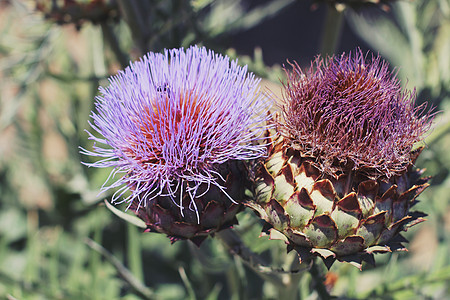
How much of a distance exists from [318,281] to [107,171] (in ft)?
2.47

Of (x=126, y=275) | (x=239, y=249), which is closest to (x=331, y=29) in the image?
(x=239, y=249)

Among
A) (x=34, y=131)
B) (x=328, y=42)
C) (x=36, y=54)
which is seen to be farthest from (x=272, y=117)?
(x=34, y=131)

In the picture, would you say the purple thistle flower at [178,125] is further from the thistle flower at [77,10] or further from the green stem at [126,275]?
the thistle flower at [77,10]

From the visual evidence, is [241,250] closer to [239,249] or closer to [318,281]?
[239,249]

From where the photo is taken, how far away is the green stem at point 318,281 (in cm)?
69

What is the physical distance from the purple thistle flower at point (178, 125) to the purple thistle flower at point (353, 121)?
0.06 meters

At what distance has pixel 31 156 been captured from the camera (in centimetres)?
161

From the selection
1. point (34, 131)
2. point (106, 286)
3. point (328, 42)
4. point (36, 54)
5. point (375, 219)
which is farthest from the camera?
point (34, 131)

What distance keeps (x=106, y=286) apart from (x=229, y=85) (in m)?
0.90

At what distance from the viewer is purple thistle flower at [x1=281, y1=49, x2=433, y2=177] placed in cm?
62

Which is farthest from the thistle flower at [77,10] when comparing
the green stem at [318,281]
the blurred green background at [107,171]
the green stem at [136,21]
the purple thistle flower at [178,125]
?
the green stem at [318,281]

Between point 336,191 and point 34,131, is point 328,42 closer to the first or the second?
point 336,191

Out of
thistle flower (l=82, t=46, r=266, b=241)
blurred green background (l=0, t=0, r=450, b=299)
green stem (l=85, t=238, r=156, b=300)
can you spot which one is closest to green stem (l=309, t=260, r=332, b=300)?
blurred green background (l=0, t=0, r=450, b=299)

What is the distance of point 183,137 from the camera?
25.8 inches
